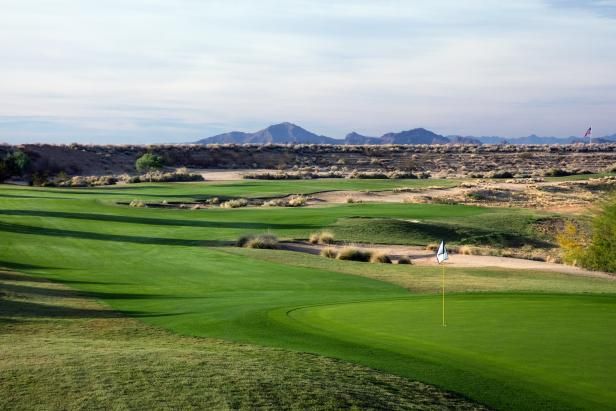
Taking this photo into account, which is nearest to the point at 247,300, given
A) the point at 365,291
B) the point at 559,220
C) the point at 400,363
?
the point at 365,291

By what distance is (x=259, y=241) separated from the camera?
33.4m

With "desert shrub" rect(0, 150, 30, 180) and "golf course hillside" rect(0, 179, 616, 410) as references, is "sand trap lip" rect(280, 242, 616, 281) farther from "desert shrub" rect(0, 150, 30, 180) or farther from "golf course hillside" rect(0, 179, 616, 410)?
"desert shrub" rect(0, 150, 30, 180)

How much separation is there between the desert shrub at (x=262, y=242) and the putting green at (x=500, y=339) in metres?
Answer: 16.2

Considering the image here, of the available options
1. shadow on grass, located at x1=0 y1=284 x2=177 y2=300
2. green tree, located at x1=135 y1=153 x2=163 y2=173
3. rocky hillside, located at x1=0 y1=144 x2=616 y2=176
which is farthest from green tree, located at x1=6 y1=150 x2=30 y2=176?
shadow on grass, located at x1=0 y1=284 x2=177 y2=300

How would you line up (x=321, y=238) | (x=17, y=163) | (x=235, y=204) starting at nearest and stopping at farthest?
(x=321, y=238), (x=235, y=204), (x=17, y=163)

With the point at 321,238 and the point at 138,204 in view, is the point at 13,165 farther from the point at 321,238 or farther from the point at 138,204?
the point at 321,238

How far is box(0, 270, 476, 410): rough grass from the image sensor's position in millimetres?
8766

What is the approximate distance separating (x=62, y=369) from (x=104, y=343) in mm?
2506

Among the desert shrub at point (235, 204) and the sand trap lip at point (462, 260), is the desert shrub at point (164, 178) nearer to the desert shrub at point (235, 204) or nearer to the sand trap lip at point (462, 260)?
the desert shrub at point (235, 204)

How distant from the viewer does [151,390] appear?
9.02 meters

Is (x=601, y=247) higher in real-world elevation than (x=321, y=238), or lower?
higher

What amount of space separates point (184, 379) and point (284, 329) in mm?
4302

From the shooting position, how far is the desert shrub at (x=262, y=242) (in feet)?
109

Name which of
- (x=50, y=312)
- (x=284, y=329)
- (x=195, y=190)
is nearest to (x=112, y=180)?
(x=195, y=190)
